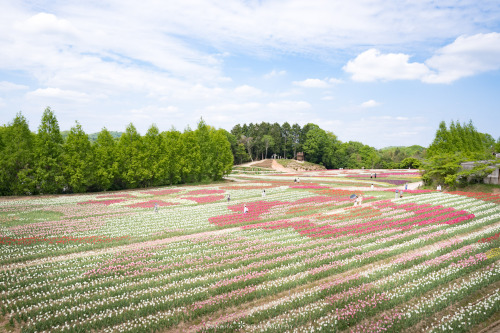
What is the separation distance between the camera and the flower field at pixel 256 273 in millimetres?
9828

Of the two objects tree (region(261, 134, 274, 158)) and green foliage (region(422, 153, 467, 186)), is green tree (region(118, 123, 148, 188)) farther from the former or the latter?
tree (region(261, 134, 274, 158))

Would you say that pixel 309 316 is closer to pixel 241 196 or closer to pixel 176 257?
pixel 176 257

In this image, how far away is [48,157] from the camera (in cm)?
4391

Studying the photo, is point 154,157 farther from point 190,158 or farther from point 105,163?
point 105,163

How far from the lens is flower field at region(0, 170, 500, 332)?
983cm

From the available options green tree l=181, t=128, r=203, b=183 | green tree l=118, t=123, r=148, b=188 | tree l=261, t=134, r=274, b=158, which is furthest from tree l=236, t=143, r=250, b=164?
green tree l=118, t=123, r=148, b=188

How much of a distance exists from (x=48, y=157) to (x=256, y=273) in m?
44.5

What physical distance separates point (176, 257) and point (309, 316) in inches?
347

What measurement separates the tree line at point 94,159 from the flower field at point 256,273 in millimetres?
21033

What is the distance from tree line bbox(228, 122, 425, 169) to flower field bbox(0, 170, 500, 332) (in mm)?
95849

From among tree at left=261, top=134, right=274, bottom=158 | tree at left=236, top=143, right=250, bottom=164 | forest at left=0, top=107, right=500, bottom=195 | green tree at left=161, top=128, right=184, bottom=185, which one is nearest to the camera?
forest at left=0, top=107, right=500, bottom=195

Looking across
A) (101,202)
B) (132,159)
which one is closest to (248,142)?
(132,159)

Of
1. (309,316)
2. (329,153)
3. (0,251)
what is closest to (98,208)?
(0,251)

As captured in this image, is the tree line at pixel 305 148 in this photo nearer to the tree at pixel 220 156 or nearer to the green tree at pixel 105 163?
the tree at pixel 220 156
